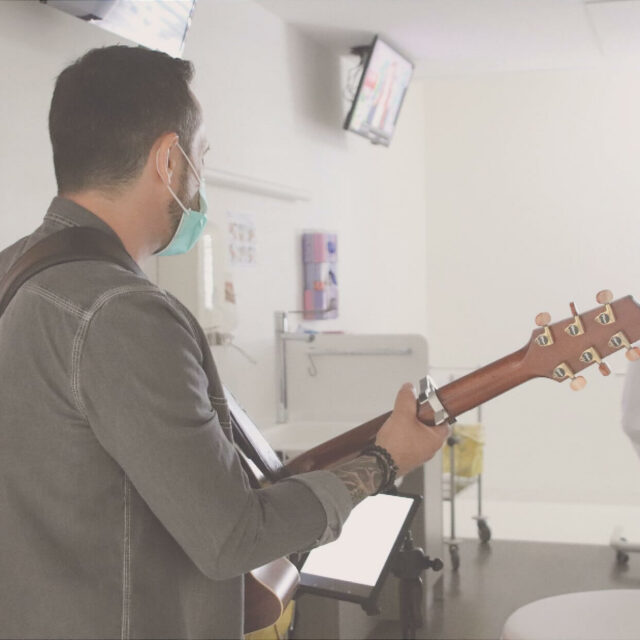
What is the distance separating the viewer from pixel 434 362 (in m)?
6.43

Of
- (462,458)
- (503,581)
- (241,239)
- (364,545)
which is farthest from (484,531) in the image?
(364,545)

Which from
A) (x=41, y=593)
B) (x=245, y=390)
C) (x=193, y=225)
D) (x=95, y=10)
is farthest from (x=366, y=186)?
(x=41, y=593)

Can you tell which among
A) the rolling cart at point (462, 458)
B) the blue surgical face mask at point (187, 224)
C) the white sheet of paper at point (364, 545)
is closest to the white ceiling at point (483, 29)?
the rolling cart at point (462, 458)

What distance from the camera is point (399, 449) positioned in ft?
3.85

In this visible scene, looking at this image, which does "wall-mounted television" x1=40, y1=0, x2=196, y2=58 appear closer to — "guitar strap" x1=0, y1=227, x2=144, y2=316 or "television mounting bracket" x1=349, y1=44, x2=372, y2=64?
"guitar strap" x1=0, y1=227, x2=144, y2=316

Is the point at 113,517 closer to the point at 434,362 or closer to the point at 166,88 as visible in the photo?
the point at 166,88

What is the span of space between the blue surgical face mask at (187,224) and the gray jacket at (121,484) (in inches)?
6.9

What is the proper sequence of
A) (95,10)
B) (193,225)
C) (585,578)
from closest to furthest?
(193,225) → (95,10) → (585,578)

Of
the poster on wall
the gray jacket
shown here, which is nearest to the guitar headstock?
the gray jacket

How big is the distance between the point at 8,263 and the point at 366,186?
13.8 ft

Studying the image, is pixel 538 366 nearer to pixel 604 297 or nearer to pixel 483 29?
pixel 604 297

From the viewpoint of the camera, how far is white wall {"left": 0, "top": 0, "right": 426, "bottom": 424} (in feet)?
8.27

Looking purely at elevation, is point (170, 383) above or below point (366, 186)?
below

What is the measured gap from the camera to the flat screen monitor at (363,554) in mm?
1705
